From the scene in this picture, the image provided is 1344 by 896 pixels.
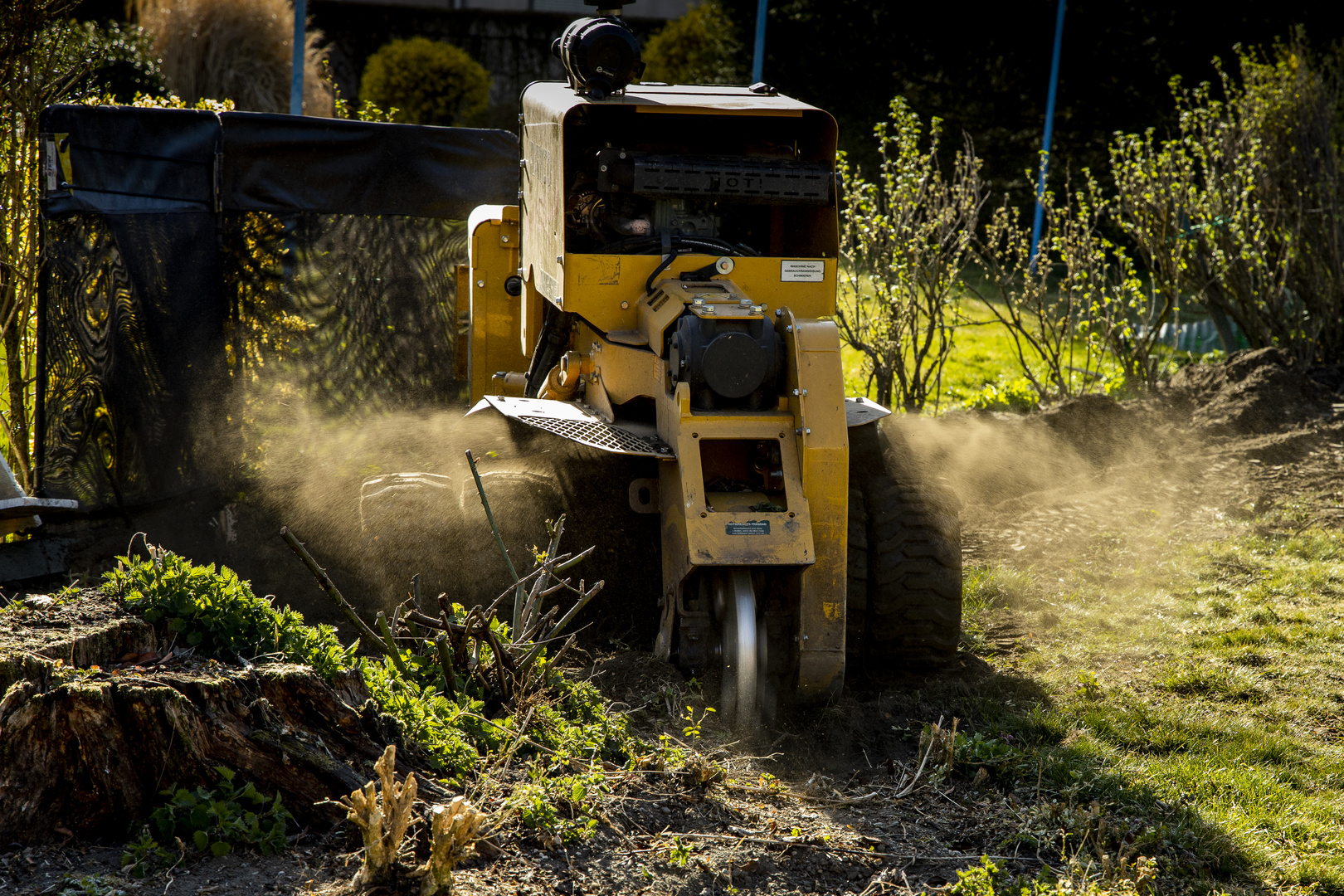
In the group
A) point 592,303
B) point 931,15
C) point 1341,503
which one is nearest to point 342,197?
point 592,303

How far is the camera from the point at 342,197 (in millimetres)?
8086

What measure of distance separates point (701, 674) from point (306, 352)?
4.37 metres

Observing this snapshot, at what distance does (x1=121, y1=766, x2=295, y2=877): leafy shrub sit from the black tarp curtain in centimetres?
381

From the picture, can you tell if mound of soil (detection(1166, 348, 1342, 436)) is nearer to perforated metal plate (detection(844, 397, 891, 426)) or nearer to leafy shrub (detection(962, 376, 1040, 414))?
leafy shrub (detection(962, 376, 1040, 414))

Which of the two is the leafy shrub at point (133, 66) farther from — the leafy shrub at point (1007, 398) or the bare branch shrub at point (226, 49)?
the leafy shrub at point (1007, 398)

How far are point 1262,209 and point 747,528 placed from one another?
7487 millimetres

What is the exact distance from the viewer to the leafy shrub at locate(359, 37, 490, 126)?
18852 millimetres

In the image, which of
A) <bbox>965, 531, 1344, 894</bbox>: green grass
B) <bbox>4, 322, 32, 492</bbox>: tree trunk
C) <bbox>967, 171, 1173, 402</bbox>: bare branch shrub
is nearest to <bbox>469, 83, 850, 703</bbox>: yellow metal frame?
<bbox>965, 531, 1344, 894</bbox>: green grass

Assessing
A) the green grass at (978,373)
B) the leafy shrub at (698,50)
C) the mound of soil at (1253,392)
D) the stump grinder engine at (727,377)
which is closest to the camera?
the stump grinder engine at (727,377)

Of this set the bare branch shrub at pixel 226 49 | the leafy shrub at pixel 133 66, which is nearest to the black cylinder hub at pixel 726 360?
the leafy shrub at pixel 133 66

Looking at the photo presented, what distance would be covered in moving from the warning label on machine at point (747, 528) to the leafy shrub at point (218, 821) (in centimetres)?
183

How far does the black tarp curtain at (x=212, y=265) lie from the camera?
253 inches

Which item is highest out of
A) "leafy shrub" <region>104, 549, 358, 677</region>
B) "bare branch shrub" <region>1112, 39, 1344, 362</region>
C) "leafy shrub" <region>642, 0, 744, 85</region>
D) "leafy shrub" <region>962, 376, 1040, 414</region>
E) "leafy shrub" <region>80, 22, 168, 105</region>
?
"leafy shrub" <region>642, 0, 744, 85</region>

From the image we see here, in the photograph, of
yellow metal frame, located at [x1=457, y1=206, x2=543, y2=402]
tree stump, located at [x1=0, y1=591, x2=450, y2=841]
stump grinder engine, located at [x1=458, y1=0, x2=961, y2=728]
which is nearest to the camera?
tree stump, located at [x1=0, y1=591, x2=450, y2=841]
